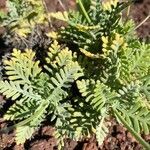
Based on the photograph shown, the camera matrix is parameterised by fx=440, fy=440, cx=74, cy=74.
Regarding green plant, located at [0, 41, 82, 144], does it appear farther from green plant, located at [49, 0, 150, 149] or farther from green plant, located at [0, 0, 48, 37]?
green plant, located at [0, 0, 48, 37]

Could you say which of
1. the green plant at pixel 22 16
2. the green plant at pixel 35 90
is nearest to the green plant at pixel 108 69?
the green plant at pixel 35 90

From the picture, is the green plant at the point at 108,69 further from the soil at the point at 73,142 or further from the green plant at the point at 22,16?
the green plant at the point at 22,16

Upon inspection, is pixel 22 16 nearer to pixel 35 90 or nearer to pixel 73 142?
pixel 35 90

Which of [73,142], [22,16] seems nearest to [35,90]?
[73,142]

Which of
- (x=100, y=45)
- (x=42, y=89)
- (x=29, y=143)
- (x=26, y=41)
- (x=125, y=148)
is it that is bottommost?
(x=125, y=148)

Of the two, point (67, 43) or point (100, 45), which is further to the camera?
point (67, 43)

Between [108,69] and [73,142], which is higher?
[108,69]

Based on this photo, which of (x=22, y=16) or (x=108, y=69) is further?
(x=22, y=16)

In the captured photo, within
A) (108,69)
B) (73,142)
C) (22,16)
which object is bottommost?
(73,142)

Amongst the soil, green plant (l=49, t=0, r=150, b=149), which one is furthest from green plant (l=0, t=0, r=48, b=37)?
the soil

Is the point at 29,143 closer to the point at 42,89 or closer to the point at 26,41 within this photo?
the point at 42,89

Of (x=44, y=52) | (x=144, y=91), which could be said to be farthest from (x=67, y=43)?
(x=144, y=91)
